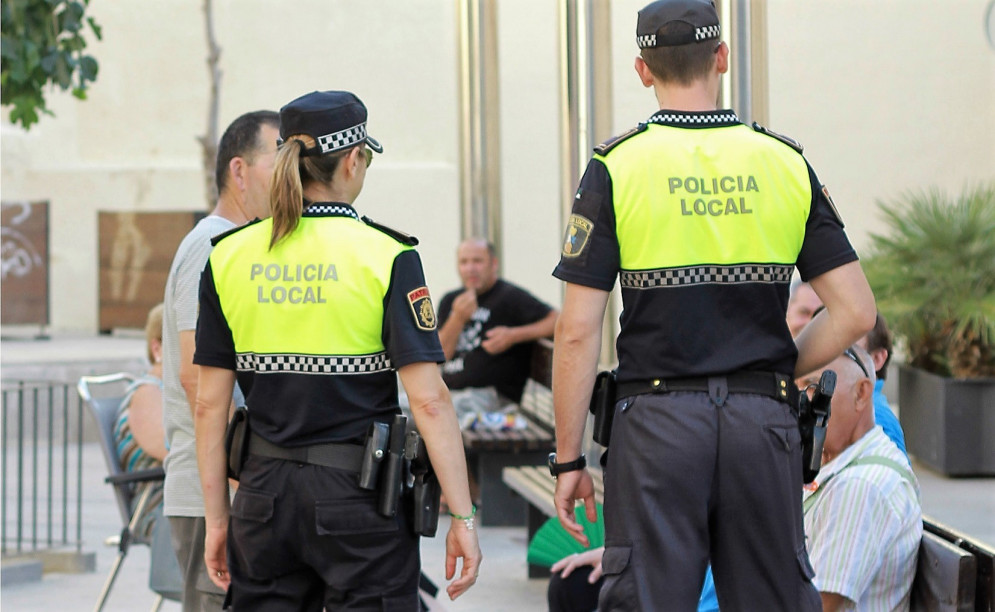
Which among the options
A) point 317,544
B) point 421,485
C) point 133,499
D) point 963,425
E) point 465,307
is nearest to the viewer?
point 317,544

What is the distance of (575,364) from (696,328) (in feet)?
0.84

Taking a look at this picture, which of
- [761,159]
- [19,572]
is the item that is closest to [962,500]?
[19,572]

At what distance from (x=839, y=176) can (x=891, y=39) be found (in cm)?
134

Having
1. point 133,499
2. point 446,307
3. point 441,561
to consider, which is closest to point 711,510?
point 133,499

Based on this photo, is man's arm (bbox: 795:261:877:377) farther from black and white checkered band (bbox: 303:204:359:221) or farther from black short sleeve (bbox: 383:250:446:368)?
black and white checkered band (bbox: 303:204:359:221)

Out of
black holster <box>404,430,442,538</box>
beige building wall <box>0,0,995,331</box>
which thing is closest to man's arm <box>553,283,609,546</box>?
black holster <box>404,430,442,538</box>

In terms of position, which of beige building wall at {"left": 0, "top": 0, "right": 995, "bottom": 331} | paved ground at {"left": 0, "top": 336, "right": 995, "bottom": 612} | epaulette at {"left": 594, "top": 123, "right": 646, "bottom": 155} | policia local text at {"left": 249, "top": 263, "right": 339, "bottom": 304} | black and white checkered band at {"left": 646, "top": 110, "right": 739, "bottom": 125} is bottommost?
paved ground at {"left": 0, "top": 336, "right": 995, "bottom": 612}

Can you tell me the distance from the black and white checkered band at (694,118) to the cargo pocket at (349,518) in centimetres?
93

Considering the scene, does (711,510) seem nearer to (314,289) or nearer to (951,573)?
(951,573)

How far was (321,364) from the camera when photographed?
2539 mm

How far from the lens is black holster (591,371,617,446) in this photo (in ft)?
8.78

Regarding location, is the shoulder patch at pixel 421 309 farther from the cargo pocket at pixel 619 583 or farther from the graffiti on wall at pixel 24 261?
the graffiti on wall at pixel 24 261

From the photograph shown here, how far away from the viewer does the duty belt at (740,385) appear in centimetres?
255

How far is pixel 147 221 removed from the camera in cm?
1606
